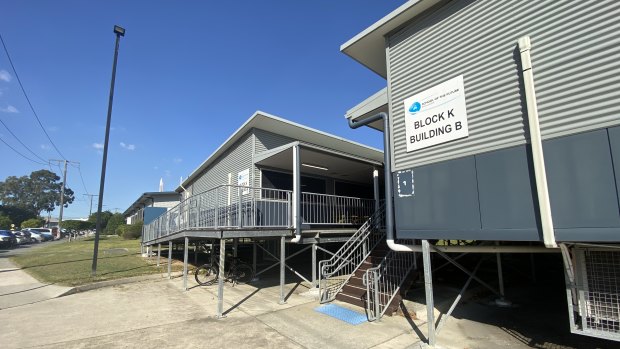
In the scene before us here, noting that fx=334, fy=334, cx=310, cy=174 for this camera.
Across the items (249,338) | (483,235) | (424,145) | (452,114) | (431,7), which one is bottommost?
(249,338)

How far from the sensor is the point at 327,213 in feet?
40.1

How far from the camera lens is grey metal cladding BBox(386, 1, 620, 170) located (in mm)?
4203

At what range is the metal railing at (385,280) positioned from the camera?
7188mm

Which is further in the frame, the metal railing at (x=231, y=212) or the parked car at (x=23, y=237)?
the parked car at (x=23, y=237)

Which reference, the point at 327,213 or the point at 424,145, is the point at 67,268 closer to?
the point at 327,213

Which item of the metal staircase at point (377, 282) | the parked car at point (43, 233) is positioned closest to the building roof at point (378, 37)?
the metal staircase at point (377, 282)

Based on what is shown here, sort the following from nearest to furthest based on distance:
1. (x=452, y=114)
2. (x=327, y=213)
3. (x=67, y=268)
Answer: (x=452, y=114)
(x=327, y=213)
(x=67, y=268)

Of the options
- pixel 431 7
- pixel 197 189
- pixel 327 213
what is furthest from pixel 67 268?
pixel 431 7

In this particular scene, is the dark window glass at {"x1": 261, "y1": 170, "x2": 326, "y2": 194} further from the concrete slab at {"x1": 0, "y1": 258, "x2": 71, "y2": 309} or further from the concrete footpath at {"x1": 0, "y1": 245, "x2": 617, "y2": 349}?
the concrete slab at {"x1": 0, "y1": 258, "x2": 71, "y2": 309}

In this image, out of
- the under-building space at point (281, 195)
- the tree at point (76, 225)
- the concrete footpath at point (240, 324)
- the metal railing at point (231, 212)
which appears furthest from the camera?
the tree at point (76, 225)

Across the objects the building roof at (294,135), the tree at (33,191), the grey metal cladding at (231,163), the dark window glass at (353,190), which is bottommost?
the dark window glass at (353,190)

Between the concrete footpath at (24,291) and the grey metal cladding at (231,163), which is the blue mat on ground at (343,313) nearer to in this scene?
the grey metal cladding at (231,163)

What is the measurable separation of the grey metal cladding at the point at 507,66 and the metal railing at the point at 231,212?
426 centimetres

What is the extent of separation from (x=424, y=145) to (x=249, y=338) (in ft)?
15.6
